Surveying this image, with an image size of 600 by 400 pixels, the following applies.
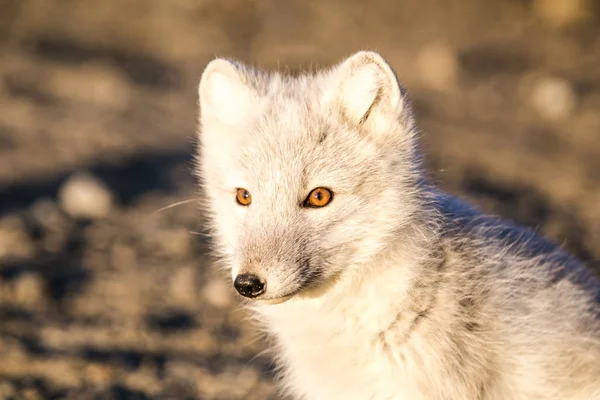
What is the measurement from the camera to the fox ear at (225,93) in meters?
3.54

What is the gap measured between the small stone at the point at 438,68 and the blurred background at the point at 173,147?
2cm

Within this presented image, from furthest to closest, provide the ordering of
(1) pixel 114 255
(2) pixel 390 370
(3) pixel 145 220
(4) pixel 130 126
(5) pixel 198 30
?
(5) pixel 198 30 → (4) pixel 130 126 → (3) pixel 145 220 → (1) pixel 114 255 → (2) pixel 390 370

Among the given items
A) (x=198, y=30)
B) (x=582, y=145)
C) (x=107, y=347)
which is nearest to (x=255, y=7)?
(x=198, y=30)

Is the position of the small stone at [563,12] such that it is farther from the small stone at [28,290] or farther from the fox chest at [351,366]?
the fox chest at [351,366]

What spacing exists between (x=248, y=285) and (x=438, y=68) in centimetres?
699

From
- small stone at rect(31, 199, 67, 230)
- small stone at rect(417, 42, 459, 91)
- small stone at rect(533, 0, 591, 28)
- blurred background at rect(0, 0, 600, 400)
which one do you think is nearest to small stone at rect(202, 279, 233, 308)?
blurred background at rect(0, 0, 600, 400)

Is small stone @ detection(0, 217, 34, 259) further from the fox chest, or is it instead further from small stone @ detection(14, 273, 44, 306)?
the fox chest

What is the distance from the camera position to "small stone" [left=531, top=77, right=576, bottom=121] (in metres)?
8.71

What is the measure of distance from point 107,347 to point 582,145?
212 inches

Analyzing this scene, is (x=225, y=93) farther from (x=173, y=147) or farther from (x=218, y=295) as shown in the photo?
(x=173, y=147)

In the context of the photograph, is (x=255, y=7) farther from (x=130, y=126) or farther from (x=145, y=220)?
(x=145, y=220)

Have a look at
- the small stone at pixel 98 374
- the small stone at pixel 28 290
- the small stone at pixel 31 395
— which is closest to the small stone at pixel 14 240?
the small stone at pixel 28 290

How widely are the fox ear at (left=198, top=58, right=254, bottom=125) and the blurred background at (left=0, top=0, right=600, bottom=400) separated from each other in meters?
1.00

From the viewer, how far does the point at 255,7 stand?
10.9m
